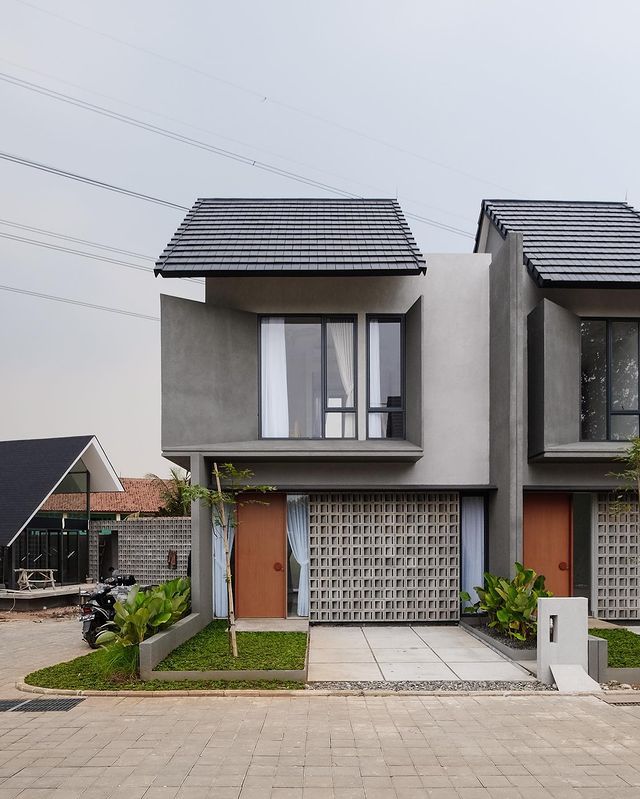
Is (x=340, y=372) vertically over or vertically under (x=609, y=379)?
over

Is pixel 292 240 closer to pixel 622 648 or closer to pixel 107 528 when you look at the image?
pixel 622 648

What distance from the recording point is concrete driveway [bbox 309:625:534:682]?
895cm

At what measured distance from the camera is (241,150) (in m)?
16.8

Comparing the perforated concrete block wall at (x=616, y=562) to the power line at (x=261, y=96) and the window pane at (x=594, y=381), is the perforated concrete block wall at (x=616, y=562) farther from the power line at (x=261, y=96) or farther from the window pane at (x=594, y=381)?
the power line at (x=261, y=96)

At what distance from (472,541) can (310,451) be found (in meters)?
3.50

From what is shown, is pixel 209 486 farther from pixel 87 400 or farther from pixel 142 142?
pixel 87 400

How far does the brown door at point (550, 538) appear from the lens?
12.4m

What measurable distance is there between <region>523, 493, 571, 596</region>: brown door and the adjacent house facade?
33mm

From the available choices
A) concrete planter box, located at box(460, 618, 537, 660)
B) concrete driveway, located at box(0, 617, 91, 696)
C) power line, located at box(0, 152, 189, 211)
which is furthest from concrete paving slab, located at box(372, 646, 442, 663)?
power line, located at box(0, 152, 189, 211)

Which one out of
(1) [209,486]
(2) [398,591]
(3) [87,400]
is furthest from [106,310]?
(2) [398,591]

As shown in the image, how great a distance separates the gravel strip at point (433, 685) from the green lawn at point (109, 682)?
1.42ft

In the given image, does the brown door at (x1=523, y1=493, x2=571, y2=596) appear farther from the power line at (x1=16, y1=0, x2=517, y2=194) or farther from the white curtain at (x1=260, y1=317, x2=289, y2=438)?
the power line at (x1=16, y1=0, x2=517, y2=194)

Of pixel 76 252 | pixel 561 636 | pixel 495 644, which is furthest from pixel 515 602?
pixel 76 252

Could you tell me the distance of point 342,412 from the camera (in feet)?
39.8
